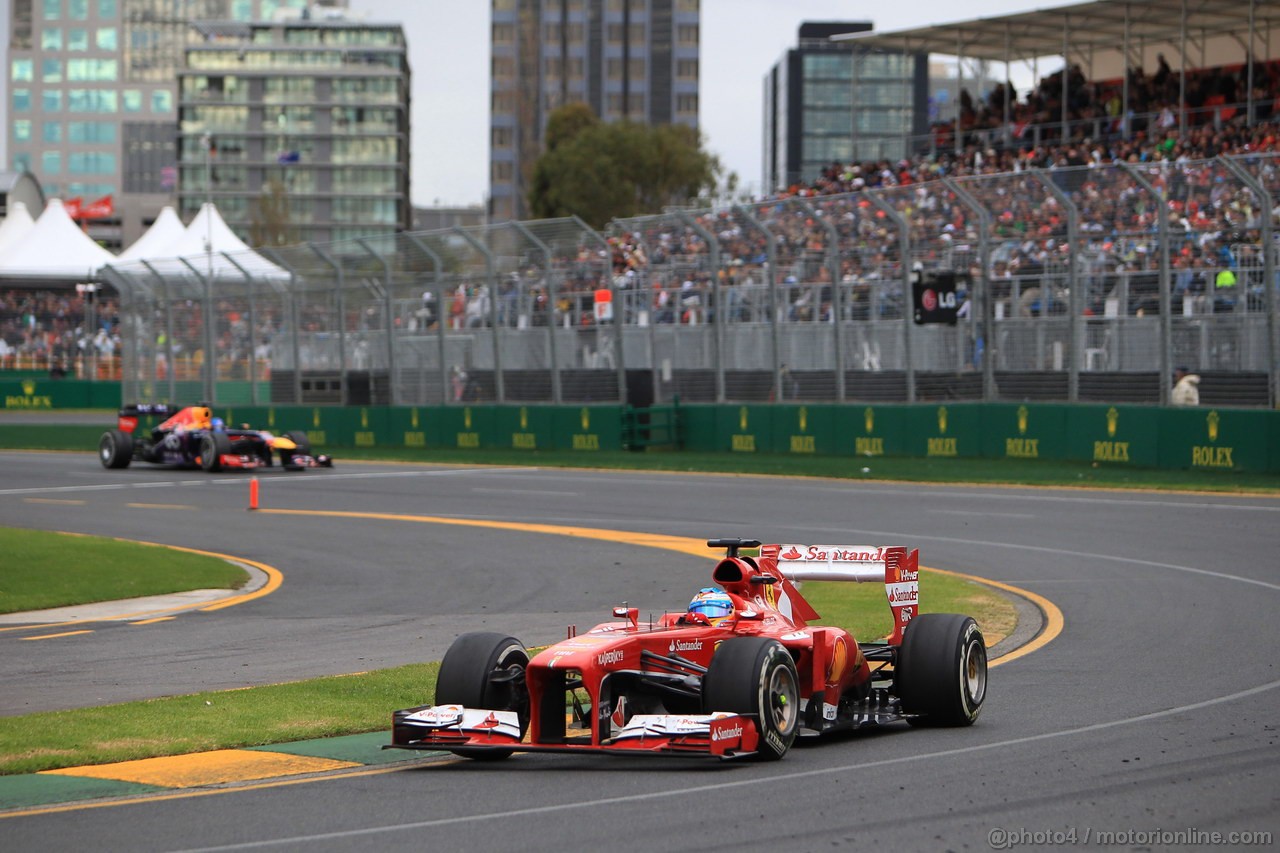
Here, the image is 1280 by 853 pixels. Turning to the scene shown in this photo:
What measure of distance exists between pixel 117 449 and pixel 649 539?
58.9ft

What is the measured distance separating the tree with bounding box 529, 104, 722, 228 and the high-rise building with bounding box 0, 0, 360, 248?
9264 centimetres

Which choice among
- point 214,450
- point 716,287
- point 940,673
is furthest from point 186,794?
point 716,287

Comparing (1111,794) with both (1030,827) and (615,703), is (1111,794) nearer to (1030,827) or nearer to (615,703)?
(1030,827)

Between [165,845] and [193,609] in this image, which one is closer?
[165,845]

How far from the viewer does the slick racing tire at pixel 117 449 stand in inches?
1384

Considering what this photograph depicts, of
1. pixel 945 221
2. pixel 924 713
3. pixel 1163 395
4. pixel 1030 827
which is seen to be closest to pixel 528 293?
pixel 945 221

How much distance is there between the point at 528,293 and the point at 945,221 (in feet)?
37.1

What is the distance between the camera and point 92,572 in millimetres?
18188

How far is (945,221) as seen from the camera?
104 feet

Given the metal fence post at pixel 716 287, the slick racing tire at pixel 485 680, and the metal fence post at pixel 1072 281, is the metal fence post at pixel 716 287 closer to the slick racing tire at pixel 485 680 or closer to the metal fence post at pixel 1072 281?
the metal fence post at pixel 1072 281

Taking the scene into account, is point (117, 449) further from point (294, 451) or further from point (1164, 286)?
point (1164, 286)

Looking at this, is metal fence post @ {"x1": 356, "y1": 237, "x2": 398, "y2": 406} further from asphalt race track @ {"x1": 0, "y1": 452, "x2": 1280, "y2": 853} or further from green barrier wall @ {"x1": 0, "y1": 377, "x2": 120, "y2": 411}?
green barrier wall @ {"x1": 0, "y1": 377, "x2": 120, "y2": 411}

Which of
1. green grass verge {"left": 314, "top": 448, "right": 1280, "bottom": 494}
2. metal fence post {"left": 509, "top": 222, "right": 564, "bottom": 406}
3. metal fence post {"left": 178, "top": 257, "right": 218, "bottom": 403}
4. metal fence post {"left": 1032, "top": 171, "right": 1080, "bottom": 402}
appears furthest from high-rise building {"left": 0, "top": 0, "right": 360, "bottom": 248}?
metal fence post {"left": 1032, "top": 171, "right": 1080, "bottom": 402}

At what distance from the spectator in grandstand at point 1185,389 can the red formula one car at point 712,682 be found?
1949 centimetres
